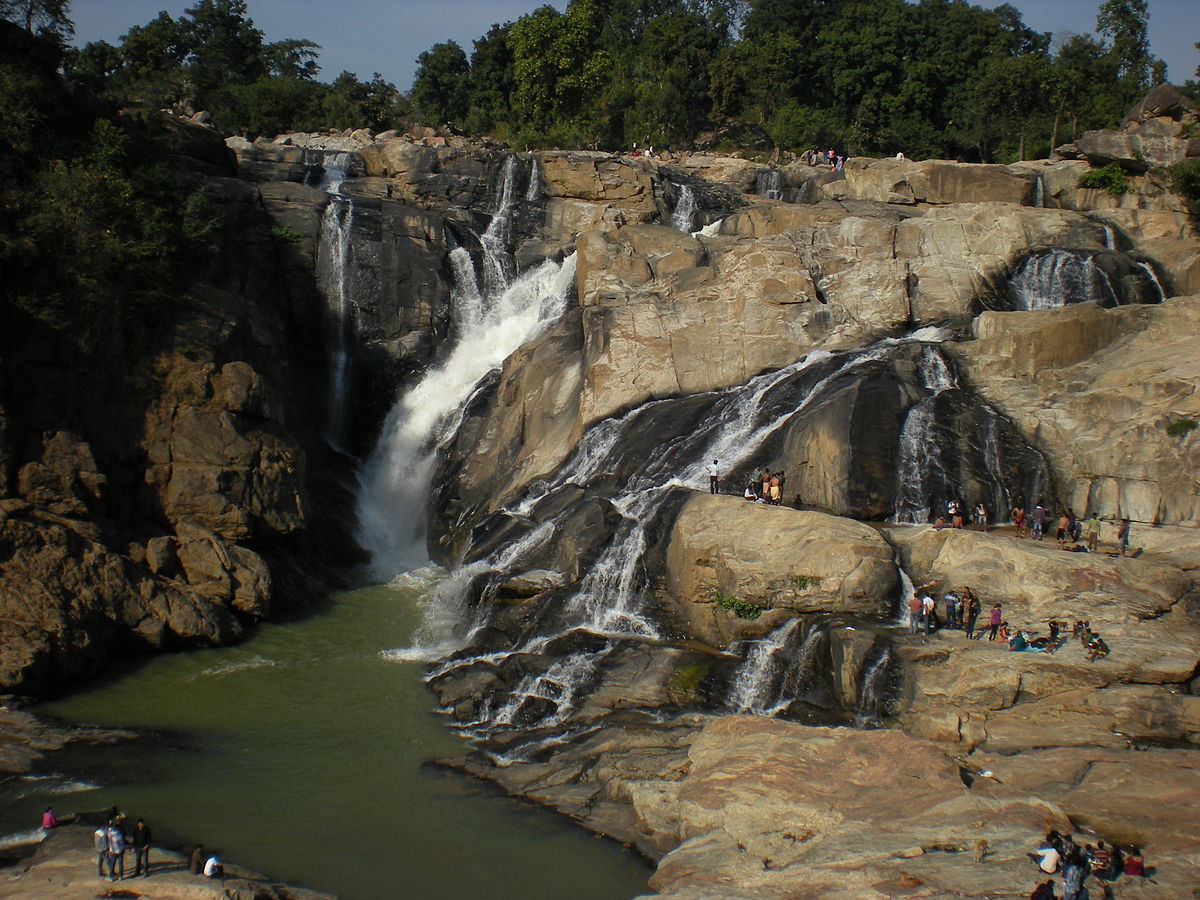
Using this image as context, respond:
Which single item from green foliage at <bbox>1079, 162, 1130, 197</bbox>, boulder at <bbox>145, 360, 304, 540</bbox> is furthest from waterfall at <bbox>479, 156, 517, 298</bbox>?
green foliage at <bbox>1079, 162, 1130, 197</bbox>

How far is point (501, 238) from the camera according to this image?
48.3m

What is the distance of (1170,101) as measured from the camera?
4944 cm

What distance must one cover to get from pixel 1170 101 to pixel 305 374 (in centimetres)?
4197

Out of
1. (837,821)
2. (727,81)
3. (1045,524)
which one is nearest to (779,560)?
(1045,524)

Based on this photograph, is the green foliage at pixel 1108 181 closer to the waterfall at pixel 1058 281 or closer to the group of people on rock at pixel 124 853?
the waterfall at pixel 1058 281

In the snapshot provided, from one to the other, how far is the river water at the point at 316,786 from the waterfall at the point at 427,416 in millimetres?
9685

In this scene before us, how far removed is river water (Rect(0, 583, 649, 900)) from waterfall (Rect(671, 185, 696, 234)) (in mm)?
29765

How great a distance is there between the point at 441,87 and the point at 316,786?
222 ft

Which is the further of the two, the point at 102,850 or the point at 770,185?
the point at 770,185

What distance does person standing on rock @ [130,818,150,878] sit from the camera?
16.4m

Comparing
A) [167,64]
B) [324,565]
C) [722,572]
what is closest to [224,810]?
[722,572]

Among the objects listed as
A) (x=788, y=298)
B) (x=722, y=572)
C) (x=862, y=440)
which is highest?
(x=788, y=298)

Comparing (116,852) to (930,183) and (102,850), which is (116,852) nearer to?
(102,850)

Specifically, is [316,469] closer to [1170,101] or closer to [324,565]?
[324,565]
